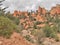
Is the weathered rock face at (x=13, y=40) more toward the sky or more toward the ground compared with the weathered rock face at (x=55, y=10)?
more toward the sky

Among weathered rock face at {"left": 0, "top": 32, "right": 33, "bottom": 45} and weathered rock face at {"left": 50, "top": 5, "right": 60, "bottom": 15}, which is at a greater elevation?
weathered rock face at {"left": 0, "top": 32, "right": 33, "bottom": 45}

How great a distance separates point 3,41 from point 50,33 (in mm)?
22255

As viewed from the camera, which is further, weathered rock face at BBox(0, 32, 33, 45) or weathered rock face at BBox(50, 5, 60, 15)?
weathered rock face at BBox(50, 5, 60, 15)

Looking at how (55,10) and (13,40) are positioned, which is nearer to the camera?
(13,40)

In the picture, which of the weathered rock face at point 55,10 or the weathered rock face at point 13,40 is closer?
the weathered rock face at point 13,40

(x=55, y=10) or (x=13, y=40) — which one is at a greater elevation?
(x=13, y=40)

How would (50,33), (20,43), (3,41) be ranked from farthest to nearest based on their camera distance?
1. (50,33)
2. (20,43)
3. (3,41)

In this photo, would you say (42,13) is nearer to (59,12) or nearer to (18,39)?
(59,12)

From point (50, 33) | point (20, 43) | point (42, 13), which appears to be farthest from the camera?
point (42, 13)

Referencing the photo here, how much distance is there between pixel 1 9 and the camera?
18.7 metres

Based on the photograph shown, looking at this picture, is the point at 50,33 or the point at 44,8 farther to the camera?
the point at 44,8

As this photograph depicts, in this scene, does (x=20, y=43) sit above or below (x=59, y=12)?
above

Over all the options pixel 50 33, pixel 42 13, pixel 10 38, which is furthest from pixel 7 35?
pixel 42 13

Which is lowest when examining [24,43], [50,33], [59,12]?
[59,12]
